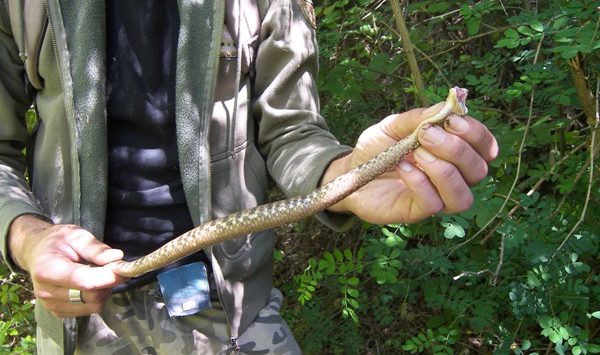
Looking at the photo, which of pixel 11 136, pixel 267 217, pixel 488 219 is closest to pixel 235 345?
pixel 267 217

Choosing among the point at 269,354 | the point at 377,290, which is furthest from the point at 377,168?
the point at 377,290

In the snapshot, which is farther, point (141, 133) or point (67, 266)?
point (141, 133)

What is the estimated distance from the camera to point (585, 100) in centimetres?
323

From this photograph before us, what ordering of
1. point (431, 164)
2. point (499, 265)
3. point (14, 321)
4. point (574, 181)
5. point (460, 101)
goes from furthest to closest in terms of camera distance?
point (14, 321) < point (574, 181) < point (499, 265) < point (460, 101) < point (431, 164)

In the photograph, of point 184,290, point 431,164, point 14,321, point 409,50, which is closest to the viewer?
point 431,164

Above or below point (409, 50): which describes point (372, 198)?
above

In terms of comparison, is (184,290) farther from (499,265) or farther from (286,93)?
(499,265)

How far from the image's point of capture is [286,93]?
2.18 m

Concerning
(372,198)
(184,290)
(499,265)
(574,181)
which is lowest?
(499,265)

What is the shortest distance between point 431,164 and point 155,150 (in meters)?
1.00

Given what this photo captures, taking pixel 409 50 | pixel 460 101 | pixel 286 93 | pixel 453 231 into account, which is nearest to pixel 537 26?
pixel 409 50

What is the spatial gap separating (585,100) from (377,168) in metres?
2.07

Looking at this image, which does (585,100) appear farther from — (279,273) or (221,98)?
(279,273)

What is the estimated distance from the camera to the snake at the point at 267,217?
1.64 m
